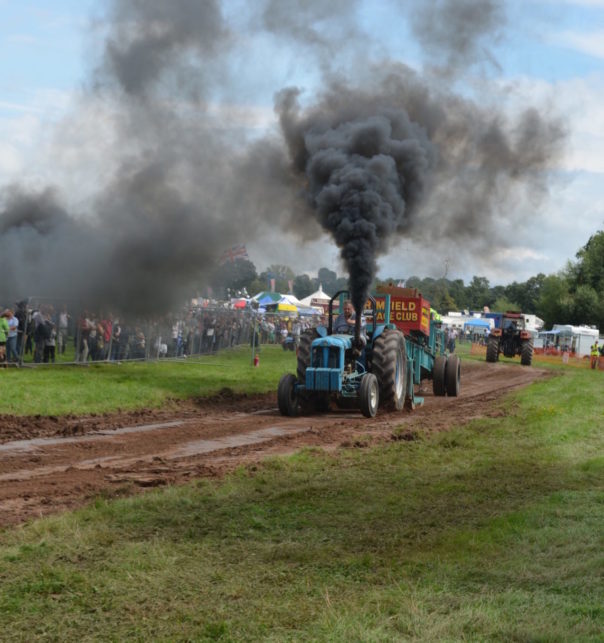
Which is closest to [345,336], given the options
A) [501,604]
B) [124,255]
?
[124,255]

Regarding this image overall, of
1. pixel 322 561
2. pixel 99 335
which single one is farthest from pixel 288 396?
pixel 322 561

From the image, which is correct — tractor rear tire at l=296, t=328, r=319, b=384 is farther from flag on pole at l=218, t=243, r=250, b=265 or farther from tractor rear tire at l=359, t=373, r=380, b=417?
flag on pole at l=218, t=243, r=250, b=265

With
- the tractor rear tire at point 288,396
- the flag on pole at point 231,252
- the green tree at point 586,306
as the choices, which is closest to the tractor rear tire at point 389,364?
the tractor rear tire at point 288,396

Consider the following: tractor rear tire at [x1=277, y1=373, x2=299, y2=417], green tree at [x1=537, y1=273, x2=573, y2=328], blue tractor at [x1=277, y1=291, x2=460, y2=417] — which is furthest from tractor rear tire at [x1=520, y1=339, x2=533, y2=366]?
green tree at [x1=537, y1=273, x2=573, y2=328]

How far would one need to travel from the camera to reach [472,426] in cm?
1614

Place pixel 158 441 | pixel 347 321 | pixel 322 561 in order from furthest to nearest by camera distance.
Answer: pixel 347 321
pixel 158 441
pixel 322 561

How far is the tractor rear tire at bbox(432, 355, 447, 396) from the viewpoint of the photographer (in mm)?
24109

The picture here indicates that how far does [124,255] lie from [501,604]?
2154 centimetres

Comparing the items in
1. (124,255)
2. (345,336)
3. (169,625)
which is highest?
(124,255)

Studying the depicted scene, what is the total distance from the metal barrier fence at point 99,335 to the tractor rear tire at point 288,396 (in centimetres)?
777

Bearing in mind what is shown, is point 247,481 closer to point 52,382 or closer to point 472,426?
point 472,426

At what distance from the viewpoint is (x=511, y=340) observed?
44.2 meters

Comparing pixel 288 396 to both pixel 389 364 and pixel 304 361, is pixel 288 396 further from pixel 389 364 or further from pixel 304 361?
pixel 389 364

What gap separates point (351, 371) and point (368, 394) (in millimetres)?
934
